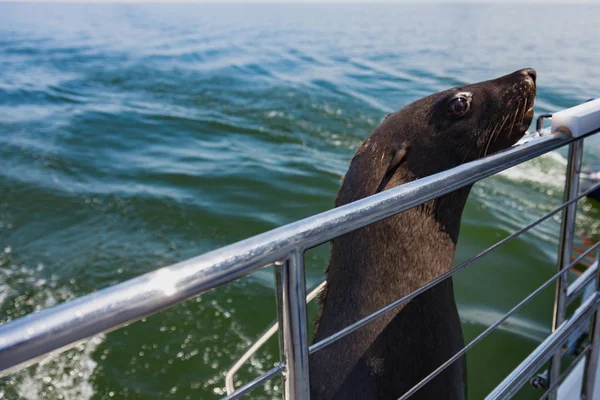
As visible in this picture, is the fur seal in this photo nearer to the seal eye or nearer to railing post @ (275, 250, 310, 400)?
the seal eye

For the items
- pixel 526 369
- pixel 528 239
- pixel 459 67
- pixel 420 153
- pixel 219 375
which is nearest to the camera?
pixel 526 369

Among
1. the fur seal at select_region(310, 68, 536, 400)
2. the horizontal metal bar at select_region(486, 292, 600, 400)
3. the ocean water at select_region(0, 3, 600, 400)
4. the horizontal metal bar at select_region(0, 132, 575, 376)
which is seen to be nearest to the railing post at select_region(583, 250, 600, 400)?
the horizontal metal bar at select_region(486, 292, 600, 400)

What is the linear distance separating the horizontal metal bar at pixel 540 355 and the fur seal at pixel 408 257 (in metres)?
0.28

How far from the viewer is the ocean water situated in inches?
154

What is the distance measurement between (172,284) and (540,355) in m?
1.47

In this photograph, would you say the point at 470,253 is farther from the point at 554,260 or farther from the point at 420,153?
the point at 420,153

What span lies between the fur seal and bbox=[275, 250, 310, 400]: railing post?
3.00 ft

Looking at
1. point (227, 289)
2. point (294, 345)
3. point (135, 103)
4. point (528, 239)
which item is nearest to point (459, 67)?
point (135, 103)

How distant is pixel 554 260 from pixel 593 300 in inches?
140

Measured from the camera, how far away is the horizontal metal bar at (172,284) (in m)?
0.68

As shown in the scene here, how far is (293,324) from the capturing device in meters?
1.01

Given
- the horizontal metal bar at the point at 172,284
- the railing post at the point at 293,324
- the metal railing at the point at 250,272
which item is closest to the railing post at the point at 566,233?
the metal railing at the point at 250,272

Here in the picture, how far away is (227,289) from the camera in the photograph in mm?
4594

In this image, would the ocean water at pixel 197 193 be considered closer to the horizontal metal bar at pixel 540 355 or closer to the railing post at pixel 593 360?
the railing post at pixel 593 360
